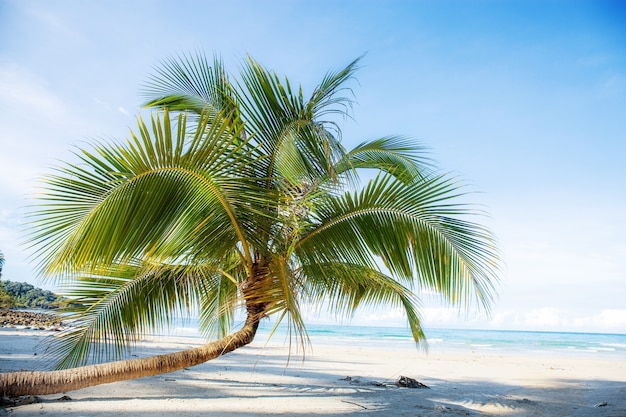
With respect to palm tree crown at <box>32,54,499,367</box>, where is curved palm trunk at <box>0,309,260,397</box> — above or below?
below

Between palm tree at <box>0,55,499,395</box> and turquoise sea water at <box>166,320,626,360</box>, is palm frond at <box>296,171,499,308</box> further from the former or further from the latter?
turquoise sea water at <box>166,320,626,360</box>

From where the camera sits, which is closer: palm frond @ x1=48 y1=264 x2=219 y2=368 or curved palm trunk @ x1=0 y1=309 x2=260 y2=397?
curved palm trunk @ x1=0 y1=309 x2=260 y2=397

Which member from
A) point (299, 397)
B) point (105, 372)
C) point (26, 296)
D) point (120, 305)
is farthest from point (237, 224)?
point (26, 296)

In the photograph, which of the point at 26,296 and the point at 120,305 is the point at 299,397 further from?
the point at 26,296

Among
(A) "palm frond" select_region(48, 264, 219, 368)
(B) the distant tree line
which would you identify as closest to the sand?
(A) "palm frond" select_region(48, 264, 219, 368)

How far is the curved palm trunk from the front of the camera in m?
3.75

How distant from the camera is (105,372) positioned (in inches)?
155

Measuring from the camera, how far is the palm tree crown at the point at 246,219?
3750 millimetres

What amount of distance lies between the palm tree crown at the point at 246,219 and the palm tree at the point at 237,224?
1cm

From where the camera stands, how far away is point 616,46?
4.34 meters

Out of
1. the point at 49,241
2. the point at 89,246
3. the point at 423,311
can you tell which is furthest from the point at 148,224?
the point at 423,311

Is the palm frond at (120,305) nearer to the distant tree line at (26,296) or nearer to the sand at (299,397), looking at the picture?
the sand at (299,397)

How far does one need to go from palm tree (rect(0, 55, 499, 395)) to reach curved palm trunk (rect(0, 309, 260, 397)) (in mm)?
11

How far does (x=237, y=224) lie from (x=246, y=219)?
0.38 ft
